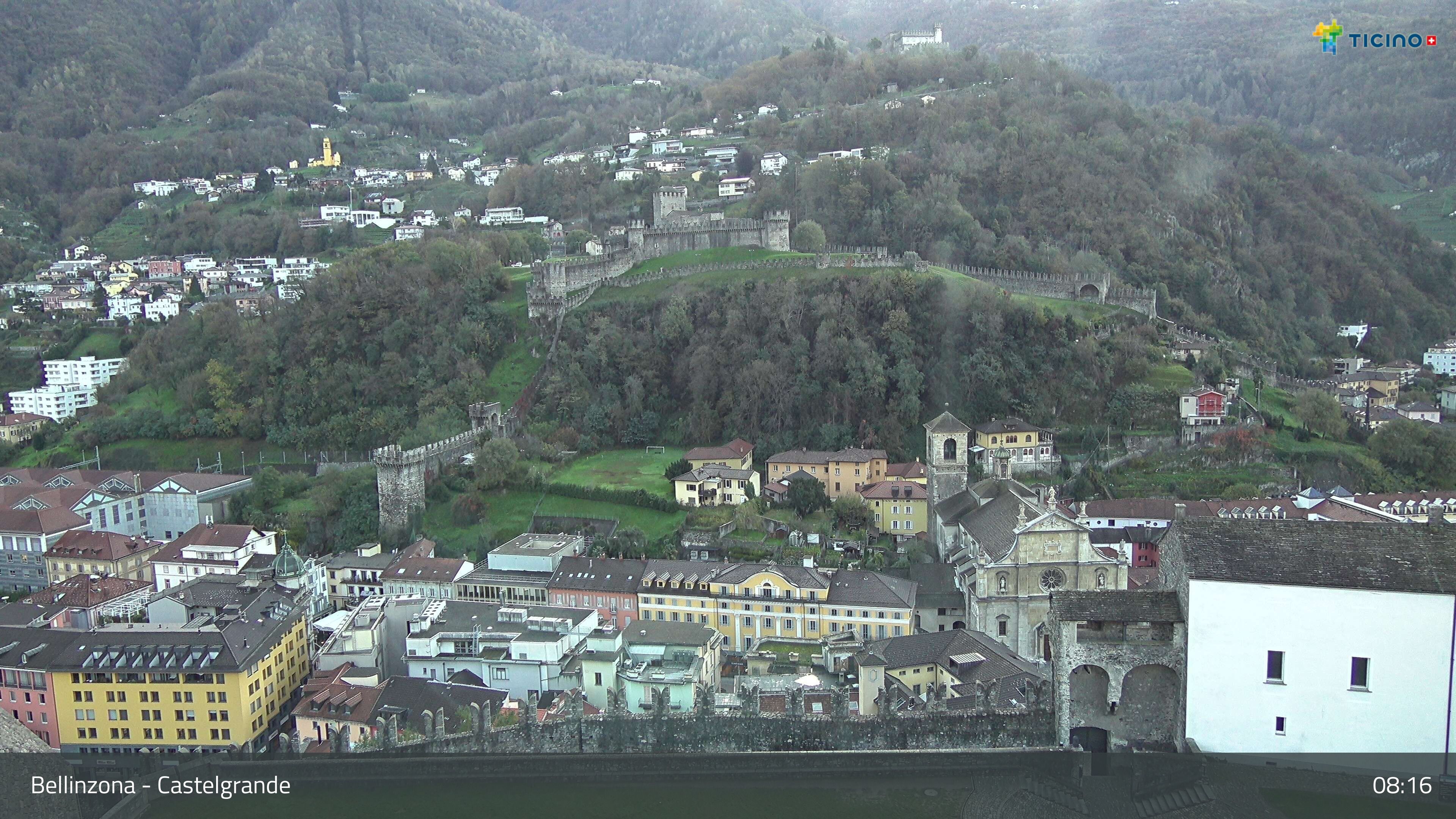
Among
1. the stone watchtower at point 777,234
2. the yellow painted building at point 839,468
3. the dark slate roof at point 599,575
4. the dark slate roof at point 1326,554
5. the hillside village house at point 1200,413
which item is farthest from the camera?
the stone watchtower at point 777,234

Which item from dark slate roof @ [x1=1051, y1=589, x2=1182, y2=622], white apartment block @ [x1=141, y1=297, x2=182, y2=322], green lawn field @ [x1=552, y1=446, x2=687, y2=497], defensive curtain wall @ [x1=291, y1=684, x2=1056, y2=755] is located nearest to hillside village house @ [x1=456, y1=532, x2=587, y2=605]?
green lawn field @ [x1=552, y1=446, x2=687, y2=497]

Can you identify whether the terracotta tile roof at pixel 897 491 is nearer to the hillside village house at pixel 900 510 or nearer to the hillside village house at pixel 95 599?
the hillside village house at pixel 900 510

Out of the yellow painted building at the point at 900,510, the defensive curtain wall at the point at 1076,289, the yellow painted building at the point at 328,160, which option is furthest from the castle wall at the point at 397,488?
the yellow painted building at the point at 328,160

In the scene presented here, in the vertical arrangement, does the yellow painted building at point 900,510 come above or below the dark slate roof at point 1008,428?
below

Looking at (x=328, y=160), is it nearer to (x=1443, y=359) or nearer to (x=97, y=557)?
(x=97, y=557)

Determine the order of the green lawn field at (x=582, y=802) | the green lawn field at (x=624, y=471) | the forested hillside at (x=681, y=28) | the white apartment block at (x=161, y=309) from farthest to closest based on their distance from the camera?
the forested hillside at (x=681, y=28), the white apartment block at (x=161, y=309), the green lawn field at (x=624, y=471), the green lawn field at (x=582, y=802)

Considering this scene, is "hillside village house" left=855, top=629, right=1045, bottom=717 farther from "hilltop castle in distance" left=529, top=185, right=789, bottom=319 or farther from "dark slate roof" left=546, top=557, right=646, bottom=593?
"hilltop castle in distance" left=529, top=185, right=789, bottom=319
